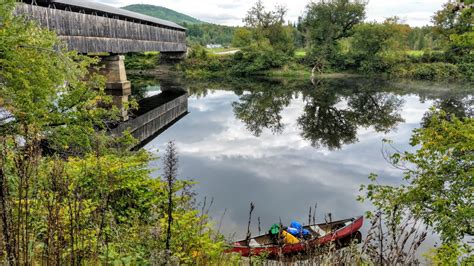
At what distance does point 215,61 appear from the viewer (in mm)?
66875

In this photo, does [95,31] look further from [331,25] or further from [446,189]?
[331,25]

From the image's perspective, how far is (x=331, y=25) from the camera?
215ft

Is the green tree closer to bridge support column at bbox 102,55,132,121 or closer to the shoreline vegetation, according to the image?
bridge support column at bbox 102,55,132,121

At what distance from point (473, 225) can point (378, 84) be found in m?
48.3

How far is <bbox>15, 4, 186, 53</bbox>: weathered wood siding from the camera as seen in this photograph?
25.8m

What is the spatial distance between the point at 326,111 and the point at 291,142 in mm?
11118

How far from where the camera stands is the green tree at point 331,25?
65375 mm

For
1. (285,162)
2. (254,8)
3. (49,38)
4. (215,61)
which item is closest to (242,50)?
(215,61)

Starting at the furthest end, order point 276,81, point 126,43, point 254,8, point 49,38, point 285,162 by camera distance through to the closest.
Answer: point 254,8 < point 276,81 < point 126,43 < point 285,162 < point 49,38

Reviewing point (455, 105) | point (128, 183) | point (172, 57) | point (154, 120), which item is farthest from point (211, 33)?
point (128, 183)

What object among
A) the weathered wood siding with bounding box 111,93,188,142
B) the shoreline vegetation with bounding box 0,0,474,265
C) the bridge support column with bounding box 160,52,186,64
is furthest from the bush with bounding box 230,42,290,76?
the shoreline vegetation with bounding box 0,0,474,265

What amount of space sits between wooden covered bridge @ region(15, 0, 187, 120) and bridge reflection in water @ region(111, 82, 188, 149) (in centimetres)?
187

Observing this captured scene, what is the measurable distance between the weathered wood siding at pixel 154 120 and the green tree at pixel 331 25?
3476 cm

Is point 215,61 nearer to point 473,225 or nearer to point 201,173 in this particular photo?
point 201,173
